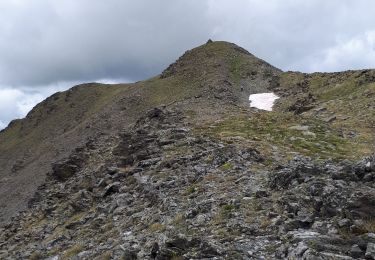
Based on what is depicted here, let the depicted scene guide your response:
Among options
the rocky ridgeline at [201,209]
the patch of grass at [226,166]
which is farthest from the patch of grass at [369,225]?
the patch of grass at [226,166]

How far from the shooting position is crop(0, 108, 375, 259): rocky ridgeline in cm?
1614

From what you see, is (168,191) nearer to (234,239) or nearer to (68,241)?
(68,241)

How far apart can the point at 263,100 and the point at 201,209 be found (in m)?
59.3

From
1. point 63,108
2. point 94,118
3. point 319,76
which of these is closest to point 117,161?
point 319,76

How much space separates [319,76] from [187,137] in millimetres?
51319

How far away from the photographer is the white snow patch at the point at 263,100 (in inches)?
2960

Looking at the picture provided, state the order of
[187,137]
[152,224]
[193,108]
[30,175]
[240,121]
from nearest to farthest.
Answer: [152,224]
[187,137]
[240,121]
[193,108]
[30,175]

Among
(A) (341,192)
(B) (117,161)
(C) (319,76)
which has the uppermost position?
(C) (319,76)

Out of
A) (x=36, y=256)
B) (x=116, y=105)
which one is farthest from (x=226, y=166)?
(x=116, y=105)

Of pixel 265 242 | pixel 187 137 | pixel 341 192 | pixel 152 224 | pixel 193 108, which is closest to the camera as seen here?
pixel 265 242

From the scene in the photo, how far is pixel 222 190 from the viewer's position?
23.7m

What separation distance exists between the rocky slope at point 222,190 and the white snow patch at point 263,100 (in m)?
3.83

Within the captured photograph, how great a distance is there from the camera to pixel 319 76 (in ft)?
271

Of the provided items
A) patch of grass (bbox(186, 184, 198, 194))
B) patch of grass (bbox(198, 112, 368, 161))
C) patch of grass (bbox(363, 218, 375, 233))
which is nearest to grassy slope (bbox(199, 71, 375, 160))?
patch of grass (bbox(198, 112, 368, 161))
